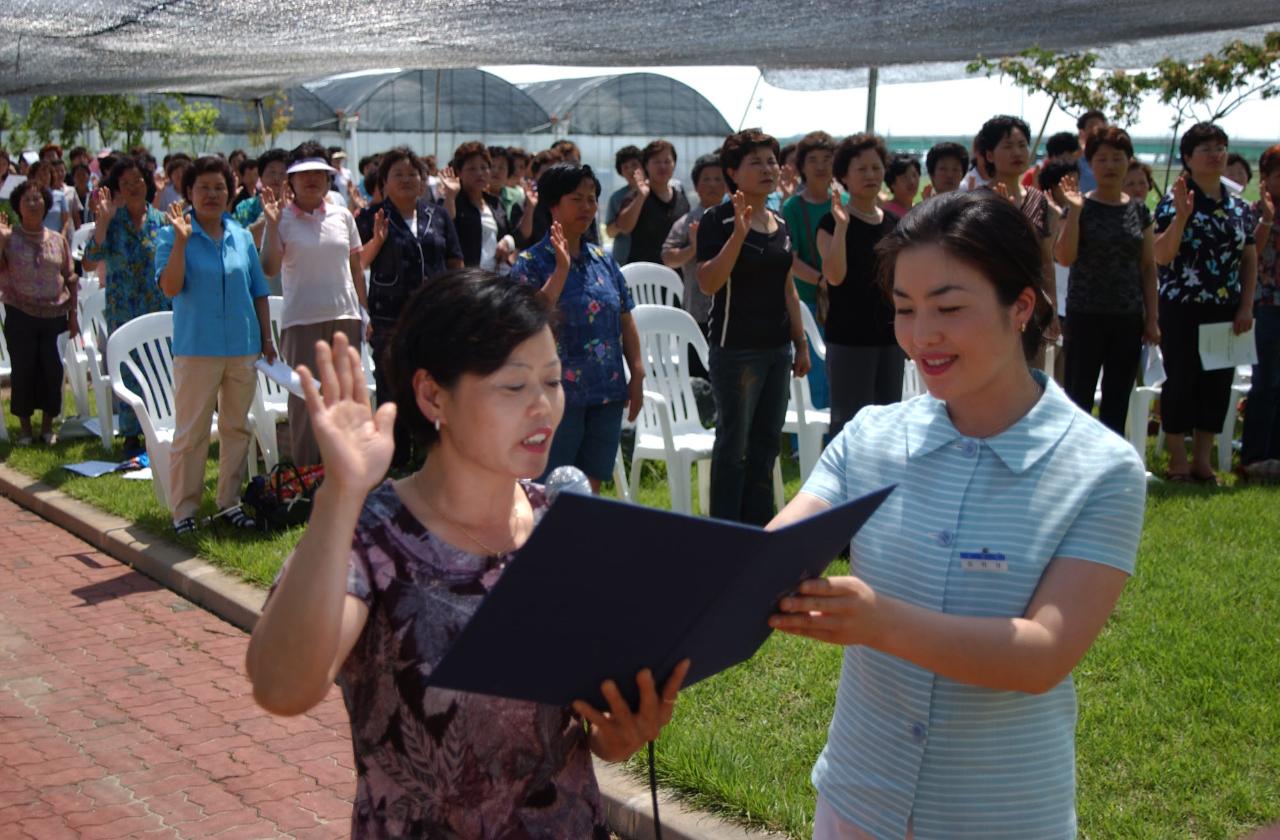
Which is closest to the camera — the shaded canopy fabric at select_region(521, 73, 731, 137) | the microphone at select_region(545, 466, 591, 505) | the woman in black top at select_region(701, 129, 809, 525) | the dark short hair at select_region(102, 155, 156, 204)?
the microphone at select_region(545, 466, 591, 505)

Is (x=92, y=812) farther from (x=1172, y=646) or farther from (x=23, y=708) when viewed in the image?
(x=1172, y=646)

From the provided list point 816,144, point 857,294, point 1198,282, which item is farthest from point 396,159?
point 1198,282

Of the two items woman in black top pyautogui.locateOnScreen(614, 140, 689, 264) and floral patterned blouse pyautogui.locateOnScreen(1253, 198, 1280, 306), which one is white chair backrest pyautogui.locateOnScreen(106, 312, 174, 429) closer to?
woman in black top pyautogui.locateOnScreen(614, 140, 689, 264)

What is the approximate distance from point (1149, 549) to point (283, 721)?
442 centimetres

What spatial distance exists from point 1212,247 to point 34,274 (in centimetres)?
905

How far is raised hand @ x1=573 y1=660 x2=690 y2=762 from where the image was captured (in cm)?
207

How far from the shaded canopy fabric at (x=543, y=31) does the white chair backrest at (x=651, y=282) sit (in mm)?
2213

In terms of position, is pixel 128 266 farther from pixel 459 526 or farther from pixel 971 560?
pixel 971 560

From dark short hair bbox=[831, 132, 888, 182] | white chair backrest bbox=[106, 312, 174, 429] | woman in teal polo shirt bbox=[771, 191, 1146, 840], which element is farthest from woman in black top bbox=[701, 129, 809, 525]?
woman in teal polo shirt bbox=[771, 191, 1146, 840]

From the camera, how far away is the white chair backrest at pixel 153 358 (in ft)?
29.7

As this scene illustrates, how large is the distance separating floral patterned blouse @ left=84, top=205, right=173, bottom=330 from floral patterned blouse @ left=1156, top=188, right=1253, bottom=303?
7.33m

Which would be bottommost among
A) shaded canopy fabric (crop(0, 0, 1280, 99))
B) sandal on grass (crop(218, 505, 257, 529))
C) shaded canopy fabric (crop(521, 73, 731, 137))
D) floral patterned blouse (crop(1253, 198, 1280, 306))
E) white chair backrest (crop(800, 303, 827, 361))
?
sandal on grass (crop(218, 505, 257, 529))

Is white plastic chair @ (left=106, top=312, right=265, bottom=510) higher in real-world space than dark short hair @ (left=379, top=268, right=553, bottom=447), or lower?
lower

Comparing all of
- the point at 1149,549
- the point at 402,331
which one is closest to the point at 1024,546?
the point at 402,331
